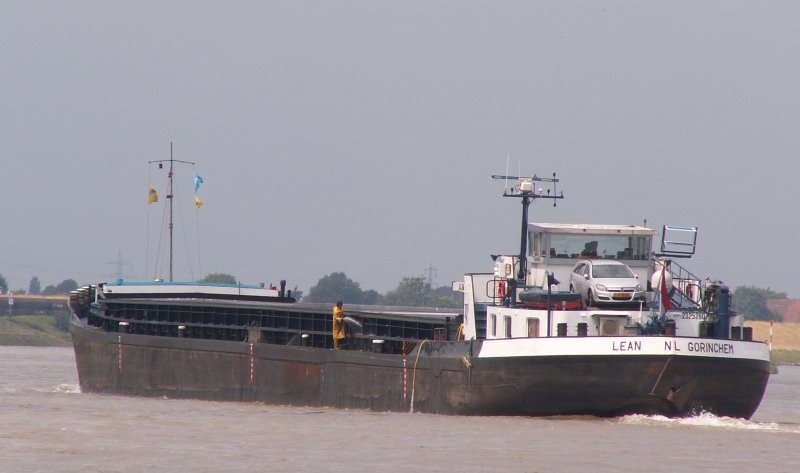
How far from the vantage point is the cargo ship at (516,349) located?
28.9 m

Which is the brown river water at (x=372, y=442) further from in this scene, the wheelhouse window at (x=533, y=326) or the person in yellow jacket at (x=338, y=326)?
the person in yellow jacket at (x=338, y=326)

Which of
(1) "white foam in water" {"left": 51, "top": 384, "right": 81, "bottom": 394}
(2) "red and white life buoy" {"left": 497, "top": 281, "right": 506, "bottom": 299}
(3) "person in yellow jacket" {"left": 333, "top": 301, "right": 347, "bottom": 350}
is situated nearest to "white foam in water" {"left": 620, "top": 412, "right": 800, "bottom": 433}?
(2) "red and white life buoy" {"left": 497, "top": 281, "right": 506, "bottom": 299}

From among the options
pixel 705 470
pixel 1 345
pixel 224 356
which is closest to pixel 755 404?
pixel 705 470

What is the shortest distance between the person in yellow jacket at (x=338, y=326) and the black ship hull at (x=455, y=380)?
0.43 meters

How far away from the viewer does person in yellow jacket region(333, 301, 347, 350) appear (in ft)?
122

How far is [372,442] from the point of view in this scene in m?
26.0

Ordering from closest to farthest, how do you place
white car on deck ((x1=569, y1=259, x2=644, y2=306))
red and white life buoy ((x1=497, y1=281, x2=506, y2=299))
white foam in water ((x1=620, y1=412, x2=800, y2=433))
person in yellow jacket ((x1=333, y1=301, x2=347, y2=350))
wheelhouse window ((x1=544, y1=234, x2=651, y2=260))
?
1. white foam in water ((x1=620, y1=412, x2=800, y2=433))
2. white car on deck ((x1=569, y1=259, x2=644, y2=306))
3. red and white life buoy ((x1=497, y1=281, x2=506, y2=299))
4. wheelhouse window ((x1=544, y1=234, x2=651, y2=260))
5. person in yellow jacket ((x1=333, y1=301, x2=347, y2=350))

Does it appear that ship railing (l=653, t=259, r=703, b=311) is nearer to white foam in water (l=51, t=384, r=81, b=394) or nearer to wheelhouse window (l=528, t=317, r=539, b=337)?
wheelhouse window (l=528, t=317, r=539, b=337)

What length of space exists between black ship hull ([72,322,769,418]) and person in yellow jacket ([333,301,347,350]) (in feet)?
1.40

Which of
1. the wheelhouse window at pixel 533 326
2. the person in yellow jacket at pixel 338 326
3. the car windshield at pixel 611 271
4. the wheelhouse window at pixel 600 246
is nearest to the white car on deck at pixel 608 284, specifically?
the car windshield at pixel 611 271

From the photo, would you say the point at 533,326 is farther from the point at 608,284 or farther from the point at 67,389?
the point at 67,389

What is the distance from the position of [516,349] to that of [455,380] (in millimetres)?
2423

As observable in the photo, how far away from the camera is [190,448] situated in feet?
80.4

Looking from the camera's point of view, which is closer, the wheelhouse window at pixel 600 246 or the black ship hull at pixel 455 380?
the black ship hull at pixel 455 380
